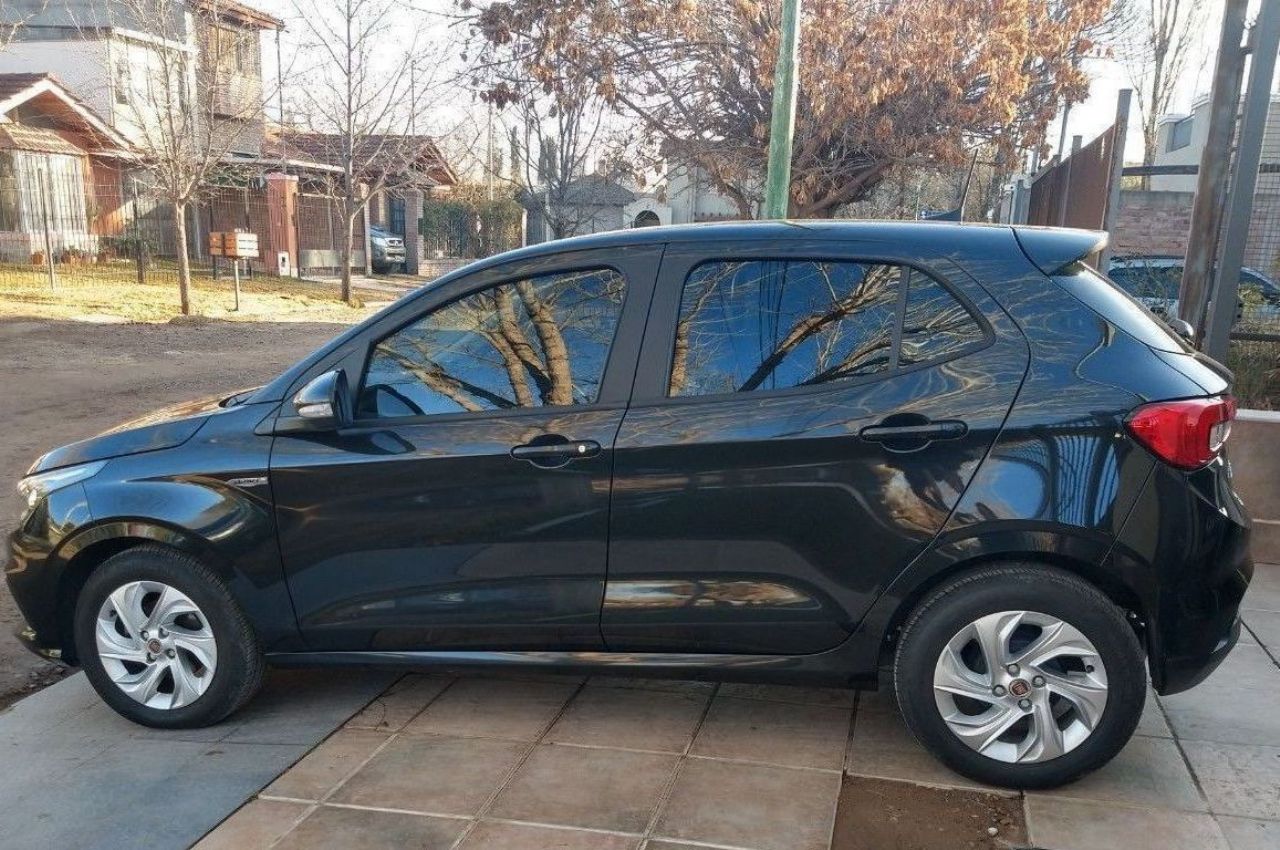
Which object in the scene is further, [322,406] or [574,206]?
[574,206]

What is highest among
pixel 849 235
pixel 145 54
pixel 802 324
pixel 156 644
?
pixel 145 54

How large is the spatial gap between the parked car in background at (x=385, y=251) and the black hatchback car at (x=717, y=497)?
2851 centimetres

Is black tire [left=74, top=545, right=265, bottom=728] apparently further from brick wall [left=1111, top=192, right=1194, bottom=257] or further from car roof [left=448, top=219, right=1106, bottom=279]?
brick wall [left=1111, top=192, right=1194, bottom=257]

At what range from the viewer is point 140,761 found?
360 centimetres

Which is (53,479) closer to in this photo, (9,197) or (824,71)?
(824,71)

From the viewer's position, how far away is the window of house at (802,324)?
3.29 metres

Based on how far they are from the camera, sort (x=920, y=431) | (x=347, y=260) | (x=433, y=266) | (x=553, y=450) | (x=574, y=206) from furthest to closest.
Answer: (x=433, y=266) → (x=574, y=206) → (x=347, y=260) → (x=553, y=450) → (x=920, y=431)

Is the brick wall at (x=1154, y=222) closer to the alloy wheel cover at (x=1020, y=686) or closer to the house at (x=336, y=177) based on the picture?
the alloy wheel cover at (x=1020, y=686)

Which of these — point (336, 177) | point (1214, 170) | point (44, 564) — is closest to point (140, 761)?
point (44, 564)

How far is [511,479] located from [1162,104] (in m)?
30.6

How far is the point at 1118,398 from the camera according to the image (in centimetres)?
308

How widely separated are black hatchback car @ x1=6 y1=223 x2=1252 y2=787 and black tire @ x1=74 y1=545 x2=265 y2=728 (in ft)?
0.04

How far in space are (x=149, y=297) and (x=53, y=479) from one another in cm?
1737

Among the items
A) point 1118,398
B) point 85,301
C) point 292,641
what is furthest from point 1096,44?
point 85,301
